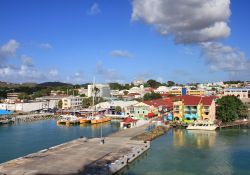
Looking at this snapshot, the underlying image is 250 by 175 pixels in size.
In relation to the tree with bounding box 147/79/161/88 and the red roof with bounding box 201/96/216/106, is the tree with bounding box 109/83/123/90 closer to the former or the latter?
the tree with bounding box 147/79/161/88

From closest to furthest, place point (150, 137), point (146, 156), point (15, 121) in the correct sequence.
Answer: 1. point (146, 156)
2. point (150, 137)
3. point (15, 121)

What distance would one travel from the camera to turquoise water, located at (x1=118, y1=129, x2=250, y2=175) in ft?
70.8

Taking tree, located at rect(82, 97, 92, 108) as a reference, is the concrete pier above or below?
below

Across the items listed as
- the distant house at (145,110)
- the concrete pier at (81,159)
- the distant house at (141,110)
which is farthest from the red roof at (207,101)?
the concrete pier at (81,159)

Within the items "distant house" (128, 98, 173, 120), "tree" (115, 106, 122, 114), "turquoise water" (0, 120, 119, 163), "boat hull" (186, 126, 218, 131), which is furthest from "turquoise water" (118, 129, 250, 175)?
"tree" (115, 106, 122, 114)

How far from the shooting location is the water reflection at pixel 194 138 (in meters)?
30.1

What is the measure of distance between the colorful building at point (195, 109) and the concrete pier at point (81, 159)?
1557cm

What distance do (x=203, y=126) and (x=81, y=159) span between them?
2131cm

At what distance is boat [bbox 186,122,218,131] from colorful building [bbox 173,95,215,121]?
218 centimetres

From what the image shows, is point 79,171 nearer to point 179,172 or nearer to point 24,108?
point 179,172

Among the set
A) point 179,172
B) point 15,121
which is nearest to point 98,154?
point 179,172

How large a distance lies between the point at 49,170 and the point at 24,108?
4944 centimetres

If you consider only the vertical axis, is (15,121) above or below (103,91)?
below

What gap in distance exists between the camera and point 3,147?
1171 inches
